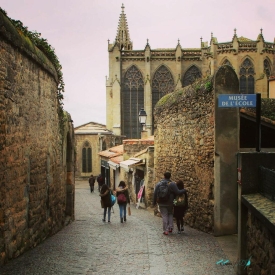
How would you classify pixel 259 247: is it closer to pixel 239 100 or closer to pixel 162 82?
pixel 239 100

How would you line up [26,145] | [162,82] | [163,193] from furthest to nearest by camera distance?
[162,82] → [163,193] → [26,145]

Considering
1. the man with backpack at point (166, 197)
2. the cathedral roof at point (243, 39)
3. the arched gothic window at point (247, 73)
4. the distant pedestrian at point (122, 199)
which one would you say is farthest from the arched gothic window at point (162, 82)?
the man with backpack at point (166, 197)

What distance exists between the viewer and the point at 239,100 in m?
7.48

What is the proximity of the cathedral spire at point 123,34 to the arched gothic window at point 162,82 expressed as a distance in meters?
8.18

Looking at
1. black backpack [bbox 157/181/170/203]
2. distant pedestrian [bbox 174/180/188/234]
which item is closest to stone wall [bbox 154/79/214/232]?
distant pedestrian [bbox 174/180/188/234]

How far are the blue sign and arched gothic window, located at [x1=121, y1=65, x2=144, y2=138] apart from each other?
5122 centimetres

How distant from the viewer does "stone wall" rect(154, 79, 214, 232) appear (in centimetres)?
1045

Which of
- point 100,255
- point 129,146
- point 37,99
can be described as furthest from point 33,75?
point 129,146

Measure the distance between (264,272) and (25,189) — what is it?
177 inches

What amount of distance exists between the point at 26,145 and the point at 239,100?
367 centimetres

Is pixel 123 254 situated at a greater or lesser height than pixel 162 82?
lesser

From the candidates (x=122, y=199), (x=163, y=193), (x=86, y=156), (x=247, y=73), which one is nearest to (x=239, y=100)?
(x=163, y=193)

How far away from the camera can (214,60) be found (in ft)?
176

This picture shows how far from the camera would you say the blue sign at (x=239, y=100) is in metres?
7.42
